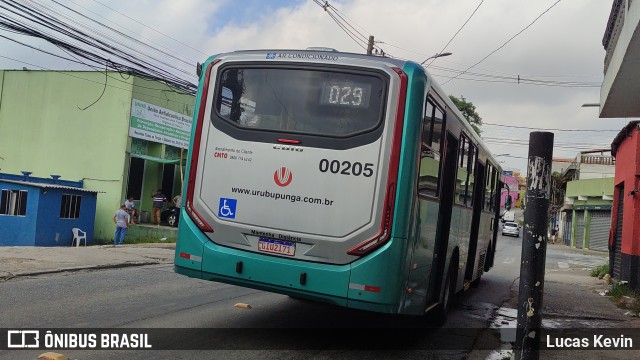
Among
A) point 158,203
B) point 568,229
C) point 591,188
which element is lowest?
point 158,203

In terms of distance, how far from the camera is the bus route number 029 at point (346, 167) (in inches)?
235

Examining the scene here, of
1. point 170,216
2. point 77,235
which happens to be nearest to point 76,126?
point 77,235

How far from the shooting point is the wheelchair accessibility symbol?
6.42 metres

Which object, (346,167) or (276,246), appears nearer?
(346,167)

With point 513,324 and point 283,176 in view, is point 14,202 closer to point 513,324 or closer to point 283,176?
point 513,324

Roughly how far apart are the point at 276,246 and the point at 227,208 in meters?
0.69

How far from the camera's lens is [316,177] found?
20.1 feet

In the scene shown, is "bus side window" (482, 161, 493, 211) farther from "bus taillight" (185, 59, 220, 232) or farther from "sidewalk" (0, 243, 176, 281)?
"sidewalk" (0, 243, 176, 281)

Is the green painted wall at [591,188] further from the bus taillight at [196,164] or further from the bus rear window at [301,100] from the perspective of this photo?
the bus taillight at [196,164]

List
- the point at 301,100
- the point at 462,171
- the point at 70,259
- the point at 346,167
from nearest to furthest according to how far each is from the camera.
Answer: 1. the point at 346,167
2. the point at 301,100
3. the point at 462,171
4. the point at 70,259

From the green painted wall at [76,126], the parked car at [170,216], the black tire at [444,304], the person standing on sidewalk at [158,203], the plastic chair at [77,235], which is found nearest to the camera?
the black tire at [444,304]

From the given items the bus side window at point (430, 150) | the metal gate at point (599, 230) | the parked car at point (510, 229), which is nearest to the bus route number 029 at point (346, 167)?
the bus side window at point (430, 150)

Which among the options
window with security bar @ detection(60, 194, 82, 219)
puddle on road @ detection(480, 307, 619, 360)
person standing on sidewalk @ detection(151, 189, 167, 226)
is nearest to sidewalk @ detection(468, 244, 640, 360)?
puddle on road @ detection(480, 307, 619, 360)

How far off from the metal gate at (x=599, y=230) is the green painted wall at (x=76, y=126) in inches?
1257
